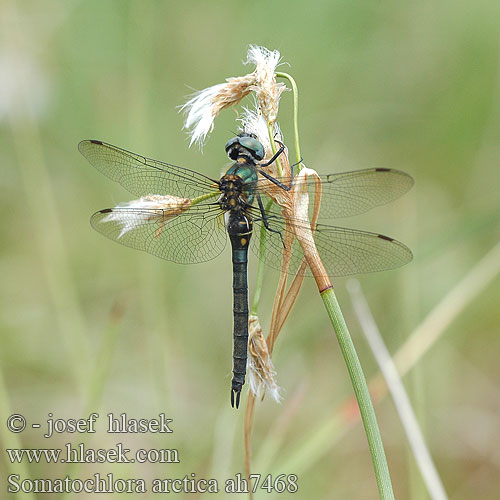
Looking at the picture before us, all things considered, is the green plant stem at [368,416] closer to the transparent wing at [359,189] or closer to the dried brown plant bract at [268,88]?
the dried brown plant bract at [268,88]

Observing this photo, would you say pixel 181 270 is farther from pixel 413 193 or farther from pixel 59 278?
pixel 413 193

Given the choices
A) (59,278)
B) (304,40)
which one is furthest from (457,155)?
(59,278)

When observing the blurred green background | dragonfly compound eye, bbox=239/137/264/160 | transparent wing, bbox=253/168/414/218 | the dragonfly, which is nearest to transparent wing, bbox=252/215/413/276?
the dragonfly

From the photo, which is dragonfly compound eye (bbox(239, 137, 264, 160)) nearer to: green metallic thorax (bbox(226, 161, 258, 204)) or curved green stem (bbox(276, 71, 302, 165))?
green metallic thorax (bbox(226, 161, 258, 204))

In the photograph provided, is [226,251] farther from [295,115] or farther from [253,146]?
[295,115]

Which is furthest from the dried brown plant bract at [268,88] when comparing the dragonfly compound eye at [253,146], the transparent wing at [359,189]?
the dragonfly compound eye at [253,146]
